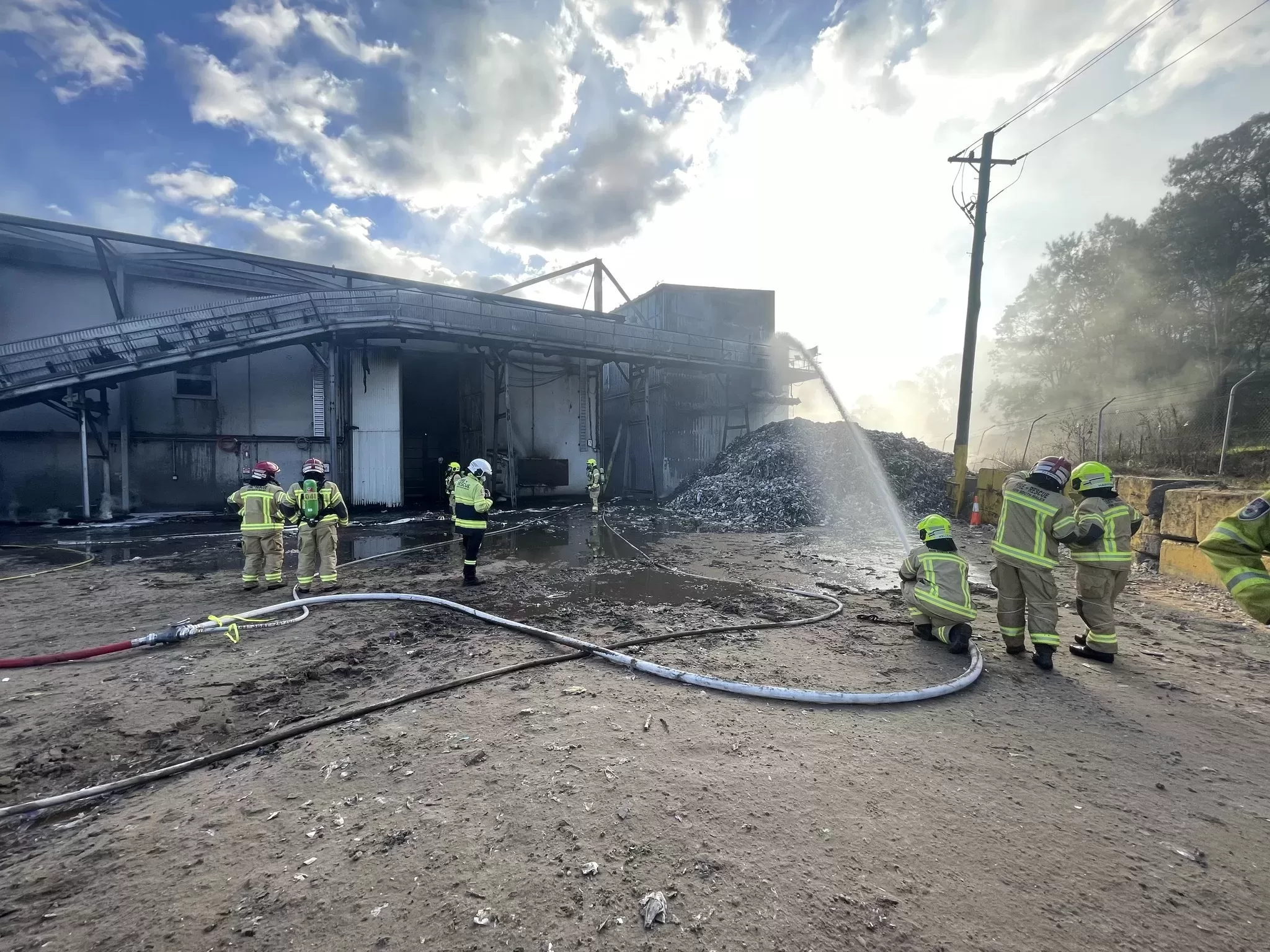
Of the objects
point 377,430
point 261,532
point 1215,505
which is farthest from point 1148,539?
point 377,430

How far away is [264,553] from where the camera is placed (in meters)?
6.08

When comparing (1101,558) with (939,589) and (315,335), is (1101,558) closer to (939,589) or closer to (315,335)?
(939,589)

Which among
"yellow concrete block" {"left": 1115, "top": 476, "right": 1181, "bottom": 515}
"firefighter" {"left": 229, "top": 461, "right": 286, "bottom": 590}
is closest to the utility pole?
"yellow concrete block" {"left": 1115, "top": 476, "right": 1181, "bottom": 515}

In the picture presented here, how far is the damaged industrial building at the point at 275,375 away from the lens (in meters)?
12.6

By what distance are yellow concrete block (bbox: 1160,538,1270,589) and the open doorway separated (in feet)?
61.7

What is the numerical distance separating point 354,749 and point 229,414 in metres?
15.7

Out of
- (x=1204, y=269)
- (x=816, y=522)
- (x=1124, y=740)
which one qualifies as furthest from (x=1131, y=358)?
(x=1124, y=740)

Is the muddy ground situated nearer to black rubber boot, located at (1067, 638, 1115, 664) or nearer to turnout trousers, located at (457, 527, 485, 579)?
black rubber boot, located at (1067, 638, 1115, 664)

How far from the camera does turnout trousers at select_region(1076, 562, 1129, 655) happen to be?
4109 millimetres

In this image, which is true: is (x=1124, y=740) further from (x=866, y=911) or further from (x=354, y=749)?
(x=354, y=749)

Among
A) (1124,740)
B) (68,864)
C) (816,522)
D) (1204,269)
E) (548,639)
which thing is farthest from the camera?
(1204,269)

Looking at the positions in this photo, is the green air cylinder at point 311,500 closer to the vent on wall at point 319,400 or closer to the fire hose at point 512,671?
the fire hose at point 512,671

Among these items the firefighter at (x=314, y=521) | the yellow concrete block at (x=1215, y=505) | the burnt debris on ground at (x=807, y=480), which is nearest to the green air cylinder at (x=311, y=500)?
the firefighter at (x=314, y=521)

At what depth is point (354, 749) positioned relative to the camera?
2.73 metres
